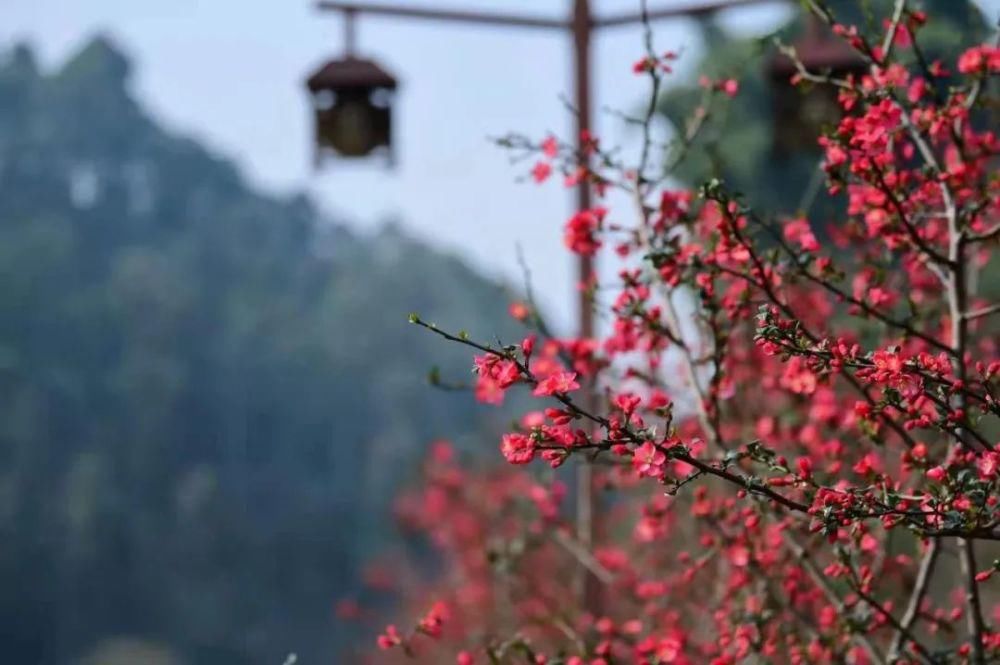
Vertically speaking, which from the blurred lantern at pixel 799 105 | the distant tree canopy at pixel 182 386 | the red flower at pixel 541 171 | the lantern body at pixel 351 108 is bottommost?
the red flower at pixel 541 171

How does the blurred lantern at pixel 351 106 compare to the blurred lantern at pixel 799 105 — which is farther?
the blurred lantern at pixel 351 106

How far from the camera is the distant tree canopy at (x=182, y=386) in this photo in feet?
81.3

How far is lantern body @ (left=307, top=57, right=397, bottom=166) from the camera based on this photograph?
681 centimetres

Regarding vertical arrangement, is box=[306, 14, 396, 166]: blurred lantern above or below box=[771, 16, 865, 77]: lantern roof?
above

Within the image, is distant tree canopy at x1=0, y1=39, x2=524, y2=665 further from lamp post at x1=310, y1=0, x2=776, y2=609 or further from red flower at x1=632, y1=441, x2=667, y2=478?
red flower at x1=632, y1=441, x2=667, y2=478

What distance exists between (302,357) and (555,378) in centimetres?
2921

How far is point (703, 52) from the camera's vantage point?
866 inches

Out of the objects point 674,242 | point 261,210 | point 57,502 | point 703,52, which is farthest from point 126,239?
point 674,242

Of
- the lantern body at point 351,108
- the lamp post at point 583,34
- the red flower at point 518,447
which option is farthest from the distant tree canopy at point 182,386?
the red flower at point 518,447

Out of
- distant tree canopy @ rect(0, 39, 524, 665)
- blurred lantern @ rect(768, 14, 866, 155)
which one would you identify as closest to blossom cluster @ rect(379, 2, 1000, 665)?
blurred lantern @ rect(768, 14, 866, 155)

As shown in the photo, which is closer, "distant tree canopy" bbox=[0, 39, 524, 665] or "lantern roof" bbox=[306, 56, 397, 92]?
"lantern roof" bbox=[306, 56, 397, 92]

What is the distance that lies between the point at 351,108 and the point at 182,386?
22986mm

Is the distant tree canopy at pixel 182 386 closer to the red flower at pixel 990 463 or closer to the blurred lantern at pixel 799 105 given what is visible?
the blurred lantern at pixel 799 105

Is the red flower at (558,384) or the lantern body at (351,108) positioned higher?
the lantern body at (351,108)
